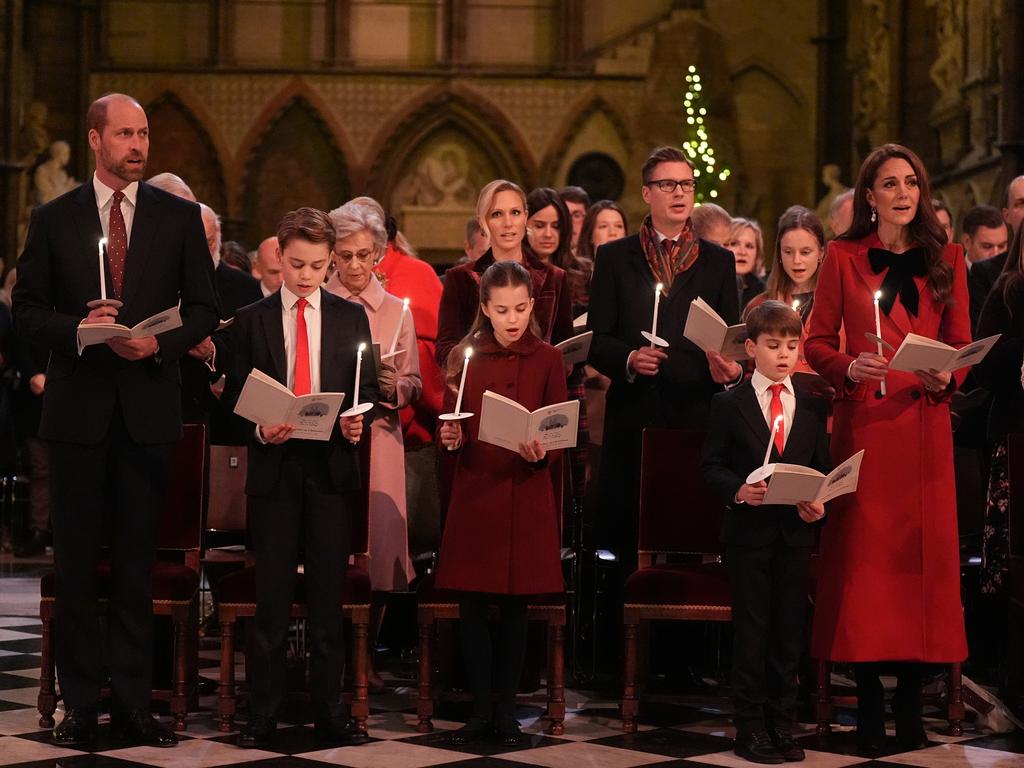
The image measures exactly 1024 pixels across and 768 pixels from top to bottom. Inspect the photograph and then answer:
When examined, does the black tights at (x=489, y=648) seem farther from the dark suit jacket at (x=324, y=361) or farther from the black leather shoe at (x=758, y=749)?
the black leather shoe at (x=758, y=749)

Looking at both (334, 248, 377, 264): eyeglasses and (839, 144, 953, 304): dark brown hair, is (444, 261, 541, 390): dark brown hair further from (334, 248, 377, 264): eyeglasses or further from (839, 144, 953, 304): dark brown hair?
(839, 144, 953, 304): dark brown hair

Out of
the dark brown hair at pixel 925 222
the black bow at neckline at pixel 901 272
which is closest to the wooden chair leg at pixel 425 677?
the black bow at neckline at pixel 901 272

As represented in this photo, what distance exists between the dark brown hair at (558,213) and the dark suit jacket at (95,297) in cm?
180

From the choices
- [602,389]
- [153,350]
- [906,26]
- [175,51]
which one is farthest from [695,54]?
[153,350]

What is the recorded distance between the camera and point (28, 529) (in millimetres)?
10000

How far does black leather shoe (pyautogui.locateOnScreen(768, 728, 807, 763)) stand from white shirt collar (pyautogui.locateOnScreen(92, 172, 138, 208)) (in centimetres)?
250

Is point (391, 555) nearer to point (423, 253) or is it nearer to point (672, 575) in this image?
point (672, 575)

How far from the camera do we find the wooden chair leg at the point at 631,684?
16.2 ft

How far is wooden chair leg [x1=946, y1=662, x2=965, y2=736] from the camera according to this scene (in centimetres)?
492

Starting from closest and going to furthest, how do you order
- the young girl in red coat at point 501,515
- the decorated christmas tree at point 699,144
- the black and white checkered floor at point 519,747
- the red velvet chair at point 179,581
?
1. the black and white checkered floor at point 519,747
2. the young girl in red coat at point 501,515
3. the red velvet chair at point 179,581
4. the decorated christmas tree at point 699,144

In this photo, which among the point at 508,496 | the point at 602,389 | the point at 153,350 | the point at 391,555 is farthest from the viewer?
the point at 602,389

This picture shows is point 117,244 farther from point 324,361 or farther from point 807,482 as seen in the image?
point 807,482

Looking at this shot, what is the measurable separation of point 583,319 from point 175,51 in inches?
509

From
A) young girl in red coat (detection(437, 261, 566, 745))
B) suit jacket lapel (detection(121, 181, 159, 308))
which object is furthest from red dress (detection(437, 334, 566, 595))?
suit jacket lapel (detection(121, 181, 159, 308))
